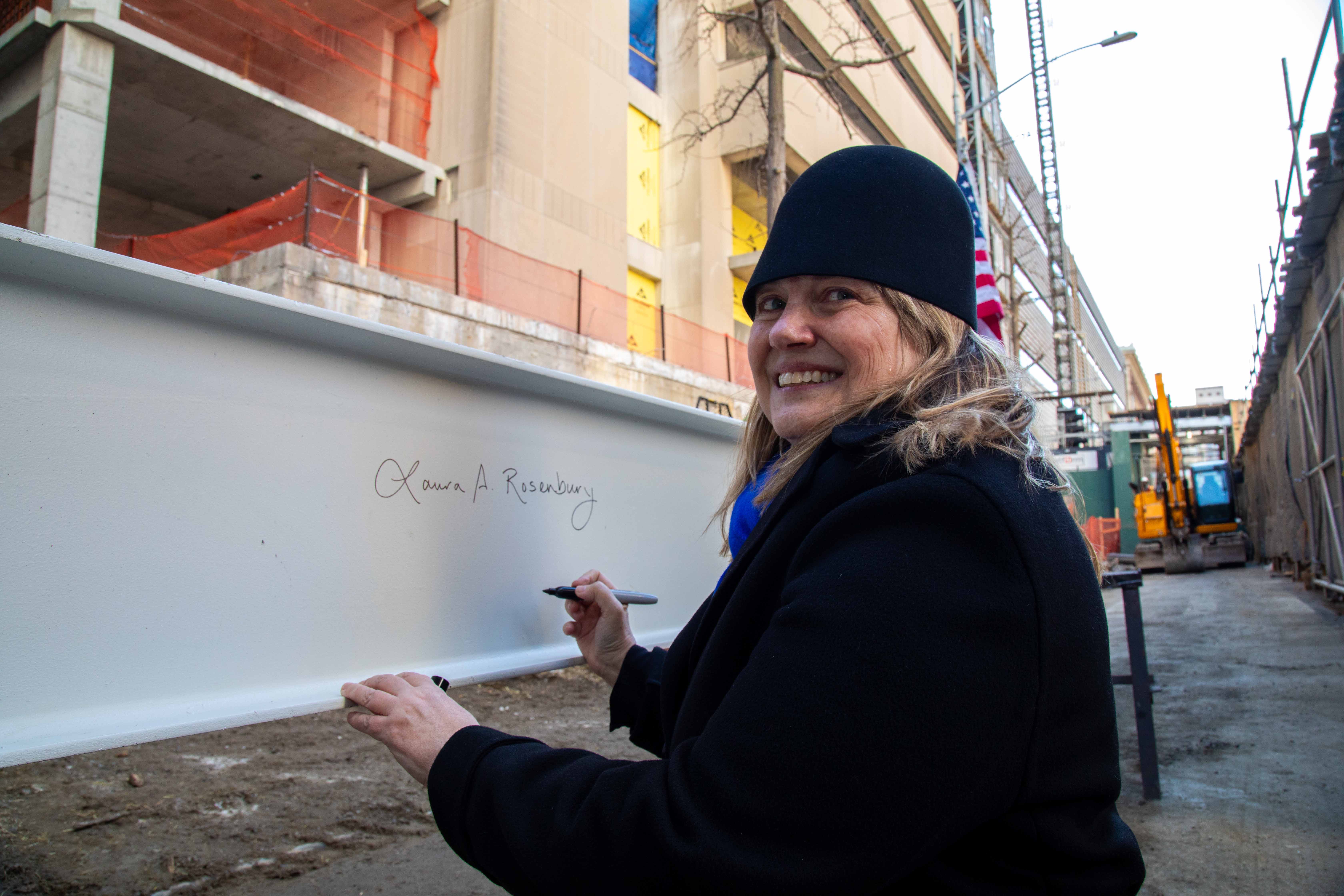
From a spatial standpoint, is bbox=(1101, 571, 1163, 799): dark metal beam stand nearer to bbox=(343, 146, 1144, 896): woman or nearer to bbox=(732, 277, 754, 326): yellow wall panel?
bbox=(343, 146, 1144, 896): woman

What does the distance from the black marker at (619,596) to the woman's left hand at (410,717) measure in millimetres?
787

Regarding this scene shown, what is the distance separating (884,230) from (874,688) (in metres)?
0.77

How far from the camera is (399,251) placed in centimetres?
995

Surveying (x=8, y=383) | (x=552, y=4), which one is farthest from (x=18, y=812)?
(x=552, y=4)

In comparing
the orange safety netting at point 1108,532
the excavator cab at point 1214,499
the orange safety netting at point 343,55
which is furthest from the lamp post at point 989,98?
the orange safety netting at point 1108,532

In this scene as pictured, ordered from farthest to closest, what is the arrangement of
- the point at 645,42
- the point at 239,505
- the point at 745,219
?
the point at 745,219, the point at 645,42, the point at 239,505

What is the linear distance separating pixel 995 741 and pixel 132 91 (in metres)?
13.7

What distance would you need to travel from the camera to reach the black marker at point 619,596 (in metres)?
2.23

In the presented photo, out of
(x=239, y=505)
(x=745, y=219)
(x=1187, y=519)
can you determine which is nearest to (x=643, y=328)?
(x=745, y=219)

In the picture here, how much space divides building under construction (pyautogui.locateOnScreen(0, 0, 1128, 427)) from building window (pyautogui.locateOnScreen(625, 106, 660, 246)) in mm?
Answer: 73

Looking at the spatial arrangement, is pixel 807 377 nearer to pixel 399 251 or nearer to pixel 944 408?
pixel 944 408

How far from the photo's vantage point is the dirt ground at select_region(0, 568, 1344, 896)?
3074 mm
